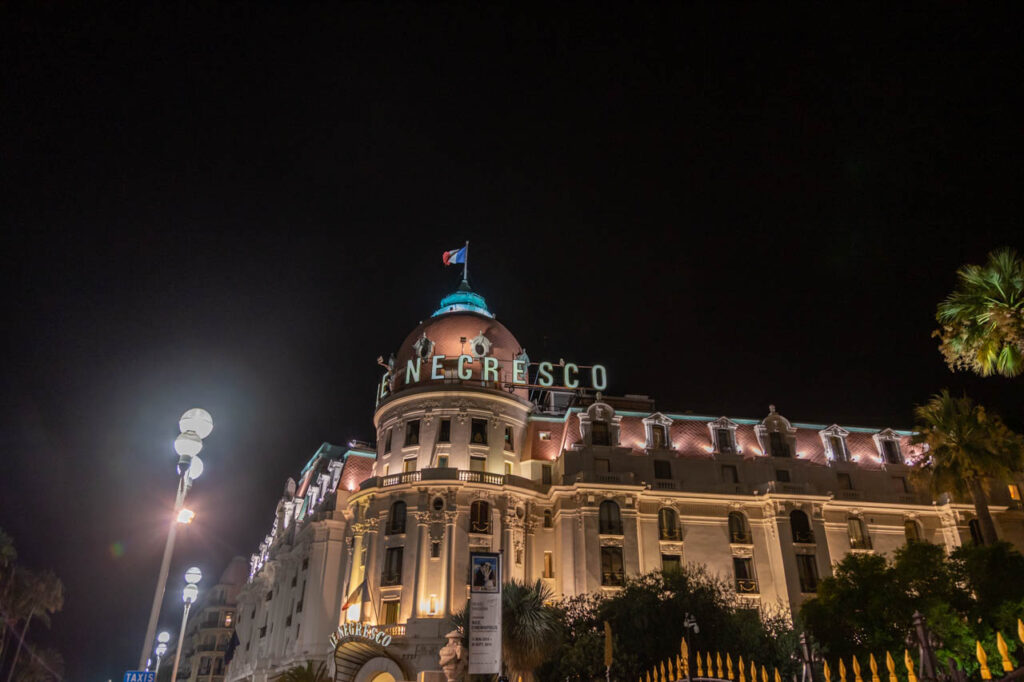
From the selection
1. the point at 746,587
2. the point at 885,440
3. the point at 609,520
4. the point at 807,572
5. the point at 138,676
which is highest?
the point at 885,440

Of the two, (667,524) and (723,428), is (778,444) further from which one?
(667,524)

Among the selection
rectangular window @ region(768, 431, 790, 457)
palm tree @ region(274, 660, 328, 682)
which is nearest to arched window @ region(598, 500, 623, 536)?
rectangular window @ region(768, 431, 790, 457)

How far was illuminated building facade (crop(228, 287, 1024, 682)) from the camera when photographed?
48.9 metres

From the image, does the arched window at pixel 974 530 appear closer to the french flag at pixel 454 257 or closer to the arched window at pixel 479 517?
the arched window at pixel 479 517

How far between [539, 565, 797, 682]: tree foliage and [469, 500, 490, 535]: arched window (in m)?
11.5

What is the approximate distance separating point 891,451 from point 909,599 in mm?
25516

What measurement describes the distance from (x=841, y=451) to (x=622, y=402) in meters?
17.7

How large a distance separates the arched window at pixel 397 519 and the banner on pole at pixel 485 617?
31860mm

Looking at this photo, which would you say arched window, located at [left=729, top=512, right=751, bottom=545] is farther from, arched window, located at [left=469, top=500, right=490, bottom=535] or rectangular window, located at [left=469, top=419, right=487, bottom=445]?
rectangular window, located at [left=469, top=419, right=487, bottom=445]

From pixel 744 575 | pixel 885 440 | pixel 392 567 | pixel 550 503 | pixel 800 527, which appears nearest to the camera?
pixel 392 567

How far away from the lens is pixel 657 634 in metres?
36.7

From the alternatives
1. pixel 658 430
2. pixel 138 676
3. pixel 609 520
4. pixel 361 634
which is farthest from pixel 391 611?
pixel 138 676

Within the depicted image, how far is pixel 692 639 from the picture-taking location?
36.0 metres

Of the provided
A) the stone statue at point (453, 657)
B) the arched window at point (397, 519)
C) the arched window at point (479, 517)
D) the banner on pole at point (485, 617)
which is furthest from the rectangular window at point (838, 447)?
the banner on pole at point (485, 617)
